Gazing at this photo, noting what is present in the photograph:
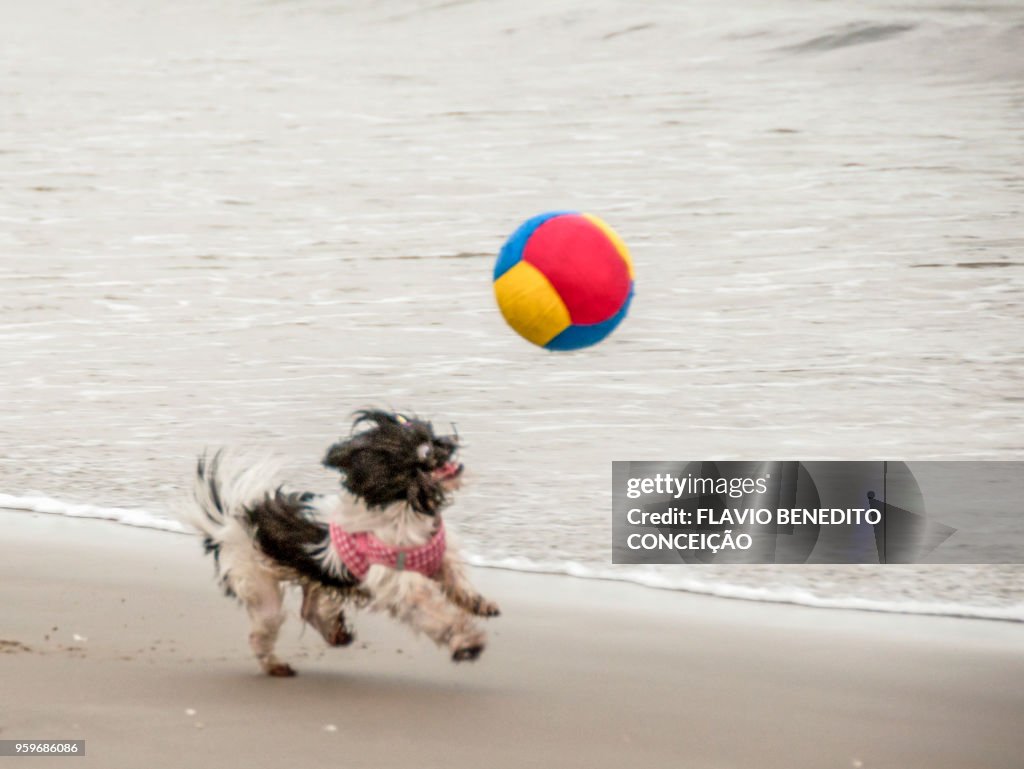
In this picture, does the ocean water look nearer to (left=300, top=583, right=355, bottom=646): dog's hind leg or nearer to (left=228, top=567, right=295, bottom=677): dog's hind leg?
(left=300, top=583, right=355, bottom=646): dog's hind leg

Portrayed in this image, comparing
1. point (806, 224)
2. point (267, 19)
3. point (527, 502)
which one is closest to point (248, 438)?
point (527, 502)

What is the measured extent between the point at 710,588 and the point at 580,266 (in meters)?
1.25

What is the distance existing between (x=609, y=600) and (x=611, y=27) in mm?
18939

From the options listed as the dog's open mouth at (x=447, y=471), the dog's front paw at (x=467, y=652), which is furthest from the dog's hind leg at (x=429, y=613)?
the dog's open mouth at (x=447, y=471)

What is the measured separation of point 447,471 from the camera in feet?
12.3

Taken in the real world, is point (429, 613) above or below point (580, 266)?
below

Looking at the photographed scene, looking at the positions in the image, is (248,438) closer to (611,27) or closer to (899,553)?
(899,553)

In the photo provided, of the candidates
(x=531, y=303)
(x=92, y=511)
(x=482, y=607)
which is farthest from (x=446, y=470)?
(x=92, y=511)

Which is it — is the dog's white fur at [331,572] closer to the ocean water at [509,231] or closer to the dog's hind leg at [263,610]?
the dog's hind leg at [263,610]

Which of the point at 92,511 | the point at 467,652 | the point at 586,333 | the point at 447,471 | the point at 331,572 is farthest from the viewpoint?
the point at 92,511

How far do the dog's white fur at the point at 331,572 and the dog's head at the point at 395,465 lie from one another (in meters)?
0.04

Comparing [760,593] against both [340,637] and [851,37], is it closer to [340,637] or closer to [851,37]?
[340,637]

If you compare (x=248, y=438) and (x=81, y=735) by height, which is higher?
(x=248, y=438)

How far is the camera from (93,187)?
46.1ft
